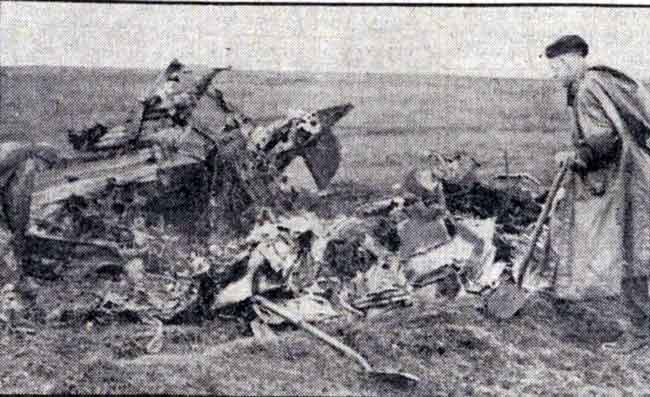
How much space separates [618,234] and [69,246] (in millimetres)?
2926

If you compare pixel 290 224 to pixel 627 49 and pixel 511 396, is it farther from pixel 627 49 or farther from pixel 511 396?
pixel 627 49

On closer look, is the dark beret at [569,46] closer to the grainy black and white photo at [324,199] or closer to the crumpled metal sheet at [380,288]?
the grainy black and white photo at [324,199]

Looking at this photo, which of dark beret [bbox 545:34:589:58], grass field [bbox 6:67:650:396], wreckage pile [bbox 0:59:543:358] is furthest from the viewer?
dark beret [bbox 545:34:589:58]

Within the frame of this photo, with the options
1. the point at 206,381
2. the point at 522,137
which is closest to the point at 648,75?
A: the point at 522,137

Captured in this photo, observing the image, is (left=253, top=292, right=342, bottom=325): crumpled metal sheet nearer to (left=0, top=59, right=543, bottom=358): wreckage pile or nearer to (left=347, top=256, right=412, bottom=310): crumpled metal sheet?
(left=0, top=59, right=543, bottom=358): wreckage pile

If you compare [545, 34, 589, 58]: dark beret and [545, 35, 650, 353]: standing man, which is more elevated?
[545, 34, 589, 58]: dark beret

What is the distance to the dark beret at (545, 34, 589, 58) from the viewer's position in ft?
16.7

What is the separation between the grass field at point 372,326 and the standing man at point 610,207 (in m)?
0.11

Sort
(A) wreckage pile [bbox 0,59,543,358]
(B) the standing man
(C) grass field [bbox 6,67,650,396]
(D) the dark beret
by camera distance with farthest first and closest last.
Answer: (D) the dark beret < (A) wreckage pile [bbox 0,59,543,358] < (B) the standing man < (C) grass field [bbox 6,67,650,396]

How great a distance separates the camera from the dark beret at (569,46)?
5086mm

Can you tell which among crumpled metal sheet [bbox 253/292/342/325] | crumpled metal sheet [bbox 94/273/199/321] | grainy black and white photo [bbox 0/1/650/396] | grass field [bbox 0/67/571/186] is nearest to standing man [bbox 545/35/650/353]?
grainy black and white photo [bbox 0/1/650/396]

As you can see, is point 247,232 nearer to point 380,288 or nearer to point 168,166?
point 168,166

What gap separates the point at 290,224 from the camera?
5090 mm

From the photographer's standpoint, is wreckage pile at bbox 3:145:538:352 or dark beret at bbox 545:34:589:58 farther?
dark beret at bbox 545:34:589:58
